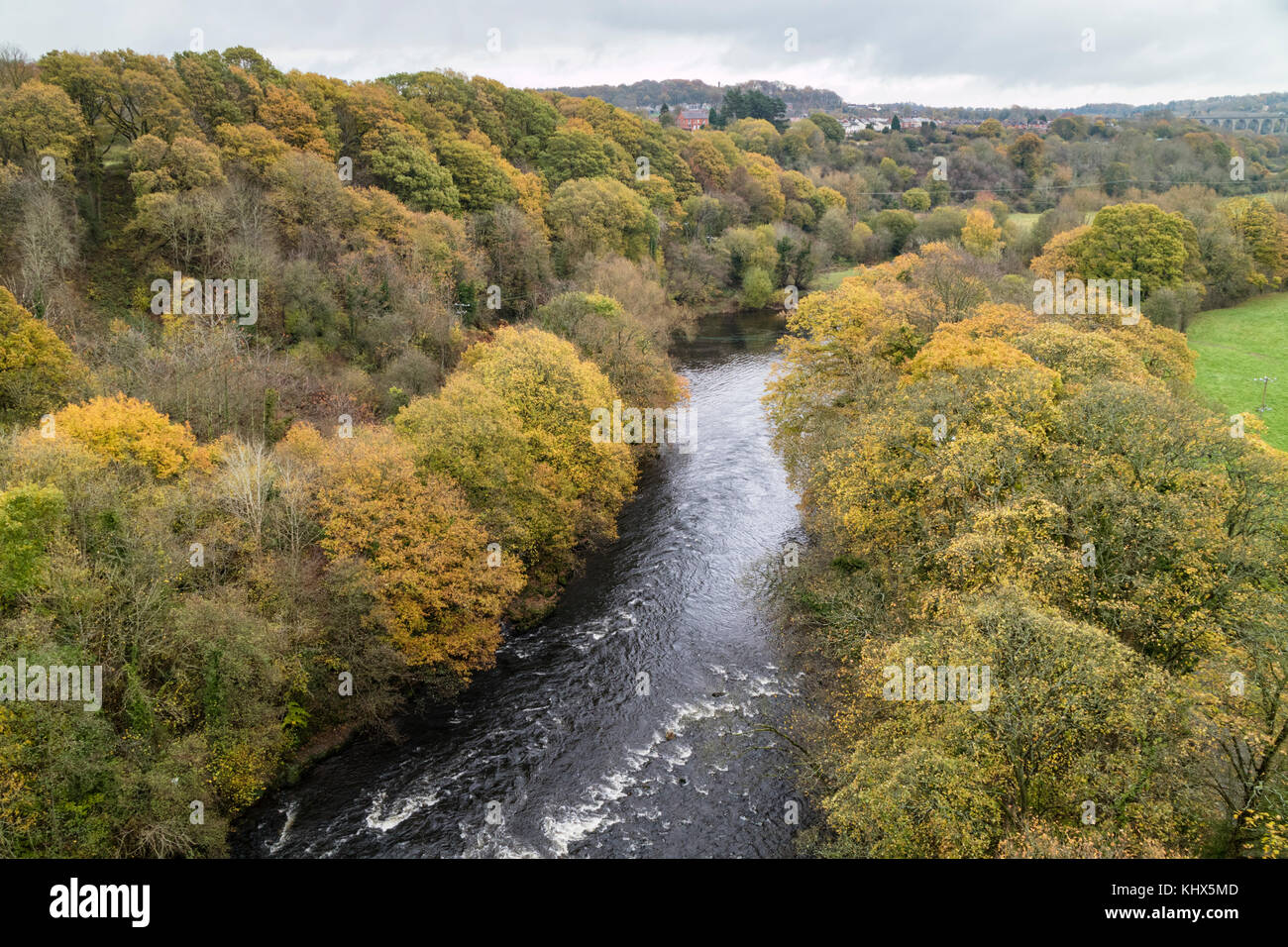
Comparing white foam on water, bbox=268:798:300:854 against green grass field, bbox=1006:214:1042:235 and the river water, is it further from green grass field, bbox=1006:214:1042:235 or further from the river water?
green grass field, bbox=1006:214:1042:235

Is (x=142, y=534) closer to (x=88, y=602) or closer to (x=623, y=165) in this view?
(x=88, y=602)

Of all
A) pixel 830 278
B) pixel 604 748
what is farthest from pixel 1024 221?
pixel 604 748

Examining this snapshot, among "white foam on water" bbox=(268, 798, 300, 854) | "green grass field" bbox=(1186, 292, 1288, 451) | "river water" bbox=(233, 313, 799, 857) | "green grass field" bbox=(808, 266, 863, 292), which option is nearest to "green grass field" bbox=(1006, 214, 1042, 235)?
"green grass field" bbox=(808, 266, 863, 292)

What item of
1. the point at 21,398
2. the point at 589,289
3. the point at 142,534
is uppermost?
the point at 589,289

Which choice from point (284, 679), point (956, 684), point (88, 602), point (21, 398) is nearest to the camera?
point (956, 684)

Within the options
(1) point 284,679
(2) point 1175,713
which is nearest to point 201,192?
(1) point 284,679

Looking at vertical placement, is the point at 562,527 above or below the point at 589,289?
below
